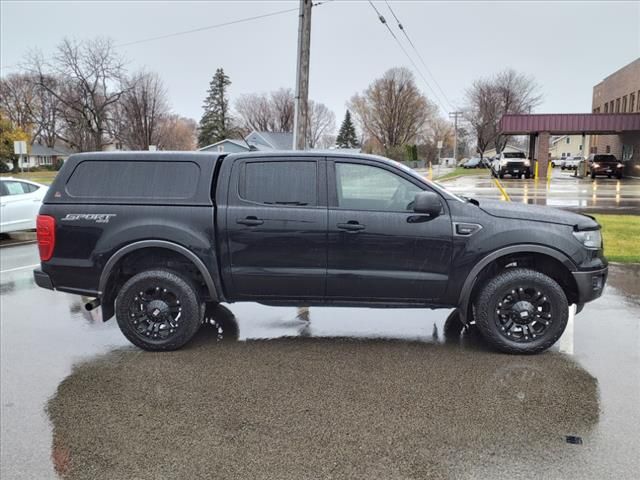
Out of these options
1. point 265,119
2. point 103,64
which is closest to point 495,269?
point 103,64

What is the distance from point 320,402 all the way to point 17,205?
11.6 m

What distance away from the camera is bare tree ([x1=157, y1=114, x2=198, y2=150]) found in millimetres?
85188

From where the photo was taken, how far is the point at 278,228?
16.0 feet

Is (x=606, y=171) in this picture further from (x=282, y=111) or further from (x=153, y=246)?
(x=282, y=111)

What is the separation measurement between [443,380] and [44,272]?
154 inches

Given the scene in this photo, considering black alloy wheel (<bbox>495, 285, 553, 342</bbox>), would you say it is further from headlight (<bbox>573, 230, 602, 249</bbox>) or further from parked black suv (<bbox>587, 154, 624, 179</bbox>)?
parked black suv (<bbox>587, 154, 624, 179</bbox>)

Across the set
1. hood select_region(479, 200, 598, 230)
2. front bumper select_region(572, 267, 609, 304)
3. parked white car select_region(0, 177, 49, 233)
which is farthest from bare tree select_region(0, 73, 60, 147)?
front bumper select_region(572, 267, 609, 304)

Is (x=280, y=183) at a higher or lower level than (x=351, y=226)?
higher

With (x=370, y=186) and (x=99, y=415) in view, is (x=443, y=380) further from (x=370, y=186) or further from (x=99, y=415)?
(x=99, y=415)

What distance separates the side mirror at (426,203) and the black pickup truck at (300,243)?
1 cm

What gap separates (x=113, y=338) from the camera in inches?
215

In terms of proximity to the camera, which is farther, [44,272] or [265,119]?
[265,119]

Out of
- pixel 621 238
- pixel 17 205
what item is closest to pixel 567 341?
pixel 621 238

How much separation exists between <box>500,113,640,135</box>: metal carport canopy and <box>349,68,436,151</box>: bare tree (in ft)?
131
